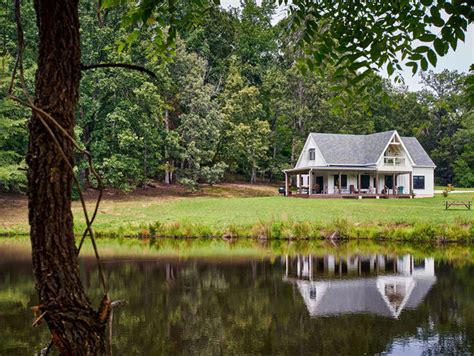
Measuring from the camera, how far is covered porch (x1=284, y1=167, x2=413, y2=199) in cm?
4209

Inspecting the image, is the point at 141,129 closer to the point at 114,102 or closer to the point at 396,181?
the point at 114,102

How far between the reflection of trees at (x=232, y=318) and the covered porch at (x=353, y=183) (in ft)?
85.4

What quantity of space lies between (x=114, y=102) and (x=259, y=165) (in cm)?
2008

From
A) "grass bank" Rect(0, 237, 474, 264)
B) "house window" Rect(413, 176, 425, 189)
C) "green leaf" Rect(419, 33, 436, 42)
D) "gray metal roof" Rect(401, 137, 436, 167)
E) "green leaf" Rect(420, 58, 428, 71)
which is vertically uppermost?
"gray metal roof" Rect(401, 137, 436, 167)

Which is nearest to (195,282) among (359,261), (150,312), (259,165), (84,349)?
(150,312)

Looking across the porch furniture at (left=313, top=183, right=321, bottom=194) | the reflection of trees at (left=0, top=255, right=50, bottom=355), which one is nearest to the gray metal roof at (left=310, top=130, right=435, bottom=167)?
the porch furniture at (left=313, top=183, right=321, bottom=194)

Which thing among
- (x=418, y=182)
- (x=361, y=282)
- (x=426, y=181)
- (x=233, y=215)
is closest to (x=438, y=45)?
(x=361, y=282)

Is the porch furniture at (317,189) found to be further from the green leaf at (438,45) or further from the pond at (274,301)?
the green leaf at (438,45)

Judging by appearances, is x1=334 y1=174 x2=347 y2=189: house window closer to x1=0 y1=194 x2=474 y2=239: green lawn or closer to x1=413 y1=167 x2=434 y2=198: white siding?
x1=413 y1=167 x2=434 y2=198: white siding

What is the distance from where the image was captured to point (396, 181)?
151 feet

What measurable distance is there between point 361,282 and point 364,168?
94.3ft

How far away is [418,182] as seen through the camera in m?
46.4

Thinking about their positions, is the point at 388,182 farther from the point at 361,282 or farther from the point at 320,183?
the point at 361,282

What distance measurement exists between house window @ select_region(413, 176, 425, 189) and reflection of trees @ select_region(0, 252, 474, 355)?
3136cm
